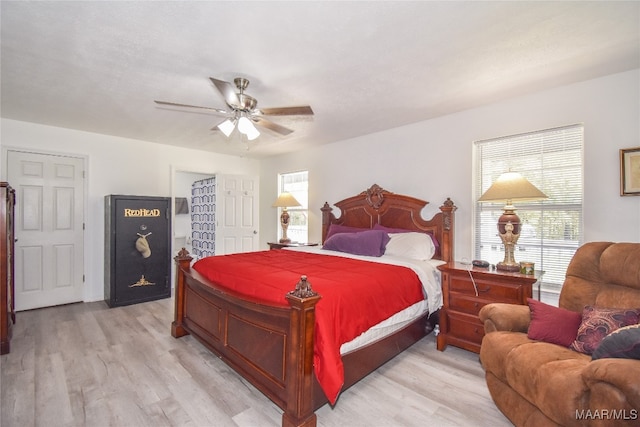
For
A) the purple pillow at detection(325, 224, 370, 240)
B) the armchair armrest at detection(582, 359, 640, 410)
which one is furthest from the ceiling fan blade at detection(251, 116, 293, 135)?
the armchair armrest at detection(582, 359, 640, 410)

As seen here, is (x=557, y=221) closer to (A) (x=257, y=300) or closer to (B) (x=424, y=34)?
(B) (x=424, y=34)

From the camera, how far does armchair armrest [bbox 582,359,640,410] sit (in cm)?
115

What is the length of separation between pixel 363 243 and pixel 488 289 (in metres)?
1.39

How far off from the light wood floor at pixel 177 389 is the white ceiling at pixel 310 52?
241 centimetres

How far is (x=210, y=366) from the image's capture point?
2.45 m

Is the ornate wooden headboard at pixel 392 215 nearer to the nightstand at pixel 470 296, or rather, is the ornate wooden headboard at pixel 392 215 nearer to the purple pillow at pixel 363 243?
the purple pillow at pixel 363 243

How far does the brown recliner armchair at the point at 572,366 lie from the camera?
122cm

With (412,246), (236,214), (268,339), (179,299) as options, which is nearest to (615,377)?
(268,339)

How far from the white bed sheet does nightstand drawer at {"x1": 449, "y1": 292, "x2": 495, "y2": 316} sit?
14 centimetres

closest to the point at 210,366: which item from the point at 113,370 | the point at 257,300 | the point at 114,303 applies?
the point at 113,370

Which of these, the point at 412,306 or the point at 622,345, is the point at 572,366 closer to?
the point at 622,345

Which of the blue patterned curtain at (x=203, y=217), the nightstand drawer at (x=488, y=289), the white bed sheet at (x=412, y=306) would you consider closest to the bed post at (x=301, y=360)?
the white bed sheet at (x=412, y=306)

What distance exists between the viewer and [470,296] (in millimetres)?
2656

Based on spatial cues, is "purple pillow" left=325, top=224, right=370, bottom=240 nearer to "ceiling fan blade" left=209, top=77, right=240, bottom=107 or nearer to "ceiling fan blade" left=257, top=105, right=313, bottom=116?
"ceiling fan blade" left=257, top=105, right=313, bottom=116
